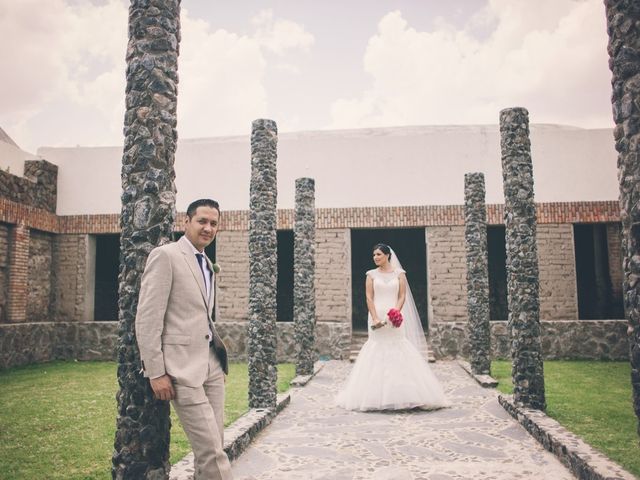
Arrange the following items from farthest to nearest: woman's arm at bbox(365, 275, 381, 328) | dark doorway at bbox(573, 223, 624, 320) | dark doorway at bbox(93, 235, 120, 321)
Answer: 1. dark doorway at bbox(93, 235, 120, 321)
2. dark doorway at bbox(573, 223, 624, 320)
3. woman's arm at bbox(365, 275, 381, 328)

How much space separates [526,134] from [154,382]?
20.8ft

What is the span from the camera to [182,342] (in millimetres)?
3354

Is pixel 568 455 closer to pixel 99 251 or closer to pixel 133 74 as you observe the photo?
pixel 133 74

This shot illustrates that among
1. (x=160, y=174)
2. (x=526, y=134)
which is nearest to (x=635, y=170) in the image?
(x=160, y=174)

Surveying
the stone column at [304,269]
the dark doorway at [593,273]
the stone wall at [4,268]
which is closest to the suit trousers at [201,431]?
the stone column at [304,269]

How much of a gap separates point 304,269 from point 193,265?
7948mm

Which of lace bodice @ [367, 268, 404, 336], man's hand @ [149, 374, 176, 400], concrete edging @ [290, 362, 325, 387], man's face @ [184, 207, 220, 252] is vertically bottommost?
concrete edging @ [290, 362, 325, 387]

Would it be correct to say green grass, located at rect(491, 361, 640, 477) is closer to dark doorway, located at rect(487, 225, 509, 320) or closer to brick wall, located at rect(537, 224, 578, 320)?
brick wall, located at rect(537, 224, 578, 320)

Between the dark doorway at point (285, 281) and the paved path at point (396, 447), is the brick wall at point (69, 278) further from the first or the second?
the paved path at point (396, 447)

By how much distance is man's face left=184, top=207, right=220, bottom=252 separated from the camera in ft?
11.8

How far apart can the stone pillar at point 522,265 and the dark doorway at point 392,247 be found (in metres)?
11.6

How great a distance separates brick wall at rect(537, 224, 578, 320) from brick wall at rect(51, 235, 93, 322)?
1221 cm

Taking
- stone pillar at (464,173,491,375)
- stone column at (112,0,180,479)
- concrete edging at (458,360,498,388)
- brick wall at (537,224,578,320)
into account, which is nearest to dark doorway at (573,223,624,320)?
brick wall at (537,224,578,320)

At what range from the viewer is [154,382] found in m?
3.24
